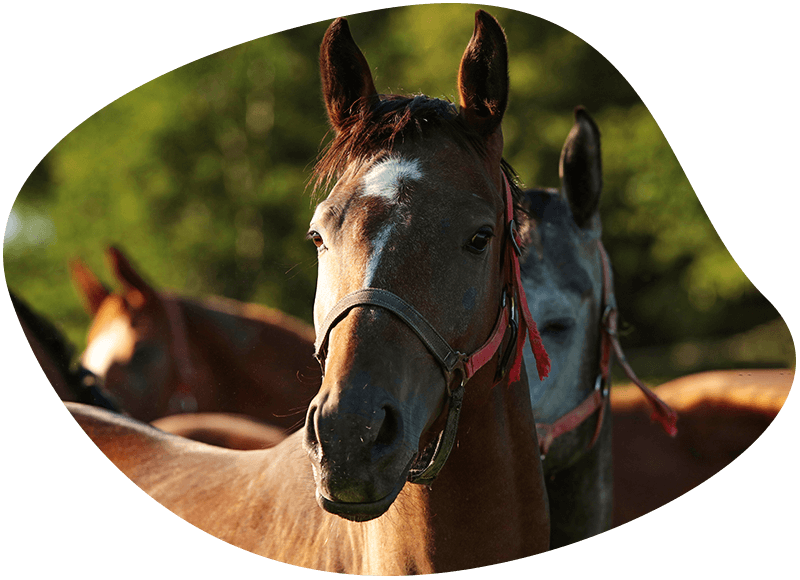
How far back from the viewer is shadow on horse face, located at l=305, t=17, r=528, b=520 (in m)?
1.73

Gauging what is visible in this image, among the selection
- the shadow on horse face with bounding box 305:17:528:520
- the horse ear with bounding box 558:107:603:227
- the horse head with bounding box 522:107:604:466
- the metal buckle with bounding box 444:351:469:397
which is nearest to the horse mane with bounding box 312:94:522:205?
the shadow on horse face with bounding box 305:17:528:520

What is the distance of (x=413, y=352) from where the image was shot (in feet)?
6.08

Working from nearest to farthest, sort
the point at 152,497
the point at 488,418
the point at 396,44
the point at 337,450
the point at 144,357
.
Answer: the point at 337,450
the point at 488,418
the point at 152,497
the point at 396,44
the point at 144,357

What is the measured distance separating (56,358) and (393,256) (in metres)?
2.22

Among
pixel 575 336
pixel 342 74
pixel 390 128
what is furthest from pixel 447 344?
pixel 575 336

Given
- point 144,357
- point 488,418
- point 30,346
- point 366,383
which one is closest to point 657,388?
point 488,418

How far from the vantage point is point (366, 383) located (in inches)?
68.1

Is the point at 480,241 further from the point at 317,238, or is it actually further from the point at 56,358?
the point at 56,358

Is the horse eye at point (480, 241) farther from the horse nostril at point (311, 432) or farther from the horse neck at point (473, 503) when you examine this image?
the horse nostril at point (311, 432)

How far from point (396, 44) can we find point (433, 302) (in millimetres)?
2033

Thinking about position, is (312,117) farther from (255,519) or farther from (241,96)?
(255,519)

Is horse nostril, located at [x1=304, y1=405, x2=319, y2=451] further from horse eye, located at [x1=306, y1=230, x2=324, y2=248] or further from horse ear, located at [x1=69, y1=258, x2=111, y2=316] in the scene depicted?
horse ear, located at [x1=69, y1=258, x2=111, y2=316]

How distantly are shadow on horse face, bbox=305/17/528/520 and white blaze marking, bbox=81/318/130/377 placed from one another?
83.3 inches

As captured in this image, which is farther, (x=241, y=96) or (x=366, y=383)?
(x=241, y=96)
